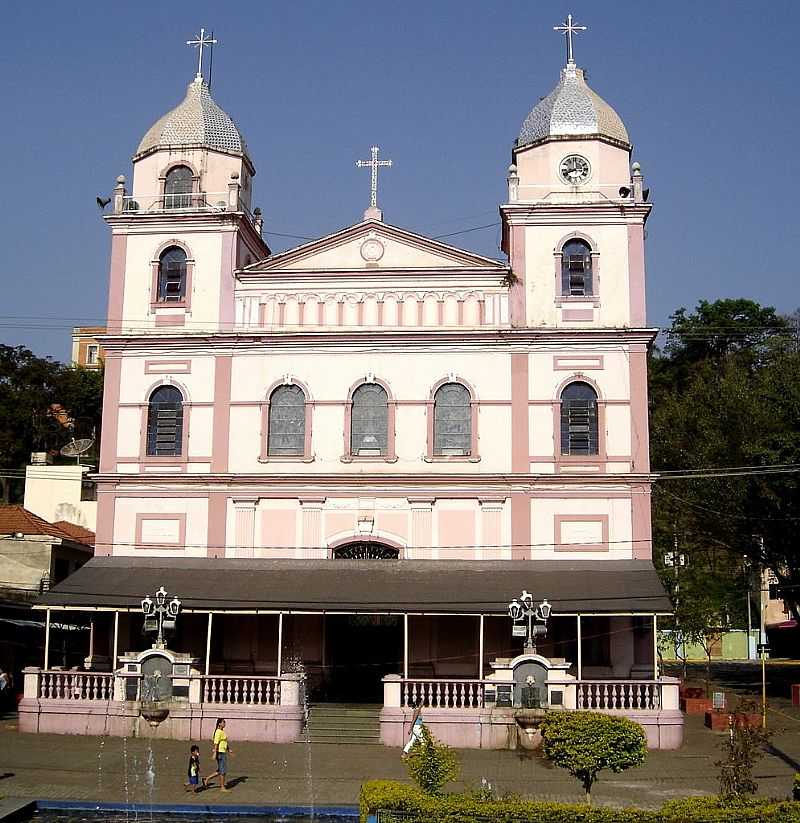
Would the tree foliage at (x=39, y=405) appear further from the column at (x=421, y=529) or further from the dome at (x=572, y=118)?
the dome at (x=572, y=118)

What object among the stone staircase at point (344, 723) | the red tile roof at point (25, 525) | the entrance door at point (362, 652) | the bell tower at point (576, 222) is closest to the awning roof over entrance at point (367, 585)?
the entrance door at point (362, 652)

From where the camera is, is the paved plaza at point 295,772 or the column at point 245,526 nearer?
the paved plaza at point 295,772

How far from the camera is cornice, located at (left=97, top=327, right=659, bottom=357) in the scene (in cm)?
3027

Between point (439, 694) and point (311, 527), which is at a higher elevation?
point (311, 527)

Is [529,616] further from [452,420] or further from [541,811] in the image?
[541,811]

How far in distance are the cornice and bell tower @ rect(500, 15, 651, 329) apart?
36 cm

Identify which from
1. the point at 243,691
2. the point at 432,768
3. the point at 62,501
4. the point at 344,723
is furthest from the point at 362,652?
the point at 62,501

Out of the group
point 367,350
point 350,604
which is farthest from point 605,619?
point 367,350

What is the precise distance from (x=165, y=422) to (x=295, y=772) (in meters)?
11.7

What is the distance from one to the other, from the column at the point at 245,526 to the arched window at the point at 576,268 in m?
10.0

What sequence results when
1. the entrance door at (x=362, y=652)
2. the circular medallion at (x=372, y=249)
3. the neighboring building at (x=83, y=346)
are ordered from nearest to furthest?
the entrance door at (x=362, y=652), the circular medallion at (x=372, y=249), the neighboring building at (x=83, y=346)

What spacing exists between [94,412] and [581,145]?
4588 centimetres

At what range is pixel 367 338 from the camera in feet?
101

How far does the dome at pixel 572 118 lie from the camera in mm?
31906
